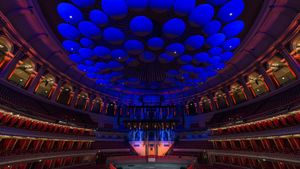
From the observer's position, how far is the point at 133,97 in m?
34.6

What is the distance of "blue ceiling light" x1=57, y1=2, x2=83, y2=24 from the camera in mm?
9086

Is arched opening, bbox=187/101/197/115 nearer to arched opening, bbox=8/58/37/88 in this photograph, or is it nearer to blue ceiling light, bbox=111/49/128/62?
blue ceiling light, bbox=111/49/128/62

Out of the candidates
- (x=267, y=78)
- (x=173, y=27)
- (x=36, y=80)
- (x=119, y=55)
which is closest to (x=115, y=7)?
(x=173, y=27)

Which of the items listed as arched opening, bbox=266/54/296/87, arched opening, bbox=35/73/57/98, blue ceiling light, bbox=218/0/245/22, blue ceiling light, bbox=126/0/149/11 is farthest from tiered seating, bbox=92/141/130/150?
blue ceiling light, bbox=218/0/245/22

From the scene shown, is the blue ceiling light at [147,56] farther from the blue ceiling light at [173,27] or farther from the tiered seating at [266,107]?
the tiered seating at [266,107]

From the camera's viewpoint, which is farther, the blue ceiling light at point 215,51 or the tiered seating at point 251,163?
the tiered seating at point 251,163

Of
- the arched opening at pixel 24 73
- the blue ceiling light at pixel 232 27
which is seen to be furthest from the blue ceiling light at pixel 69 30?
the arched opening at pixel 24 73

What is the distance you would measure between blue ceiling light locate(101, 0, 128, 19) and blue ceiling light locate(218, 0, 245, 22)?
A: 475 cm

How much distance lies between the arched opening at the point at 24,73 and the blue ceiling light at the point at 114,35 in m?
11.8

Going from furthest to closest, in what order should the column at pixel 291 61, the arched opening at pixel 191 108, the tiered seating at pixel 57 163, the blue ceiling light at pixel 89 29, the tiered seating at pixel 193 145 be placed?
the arched opening at pixel 191 108 < the tiered seating at pixel 193 145 < the tiered seating at pixel 57 163 < the column at pixel 291 61 < the blue ceiling light at pixel 89 29

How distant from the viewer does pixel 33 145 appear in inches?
709

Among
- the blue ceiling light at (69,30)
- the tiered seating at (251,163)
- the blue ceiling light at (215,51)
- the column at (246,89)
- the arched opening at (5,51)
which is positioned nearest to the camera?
the blue ceiling light at (69,30)

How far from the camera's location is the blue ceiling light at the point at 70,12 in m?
9.09

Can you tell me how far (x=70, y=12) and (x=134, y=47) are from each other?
12.5ft
